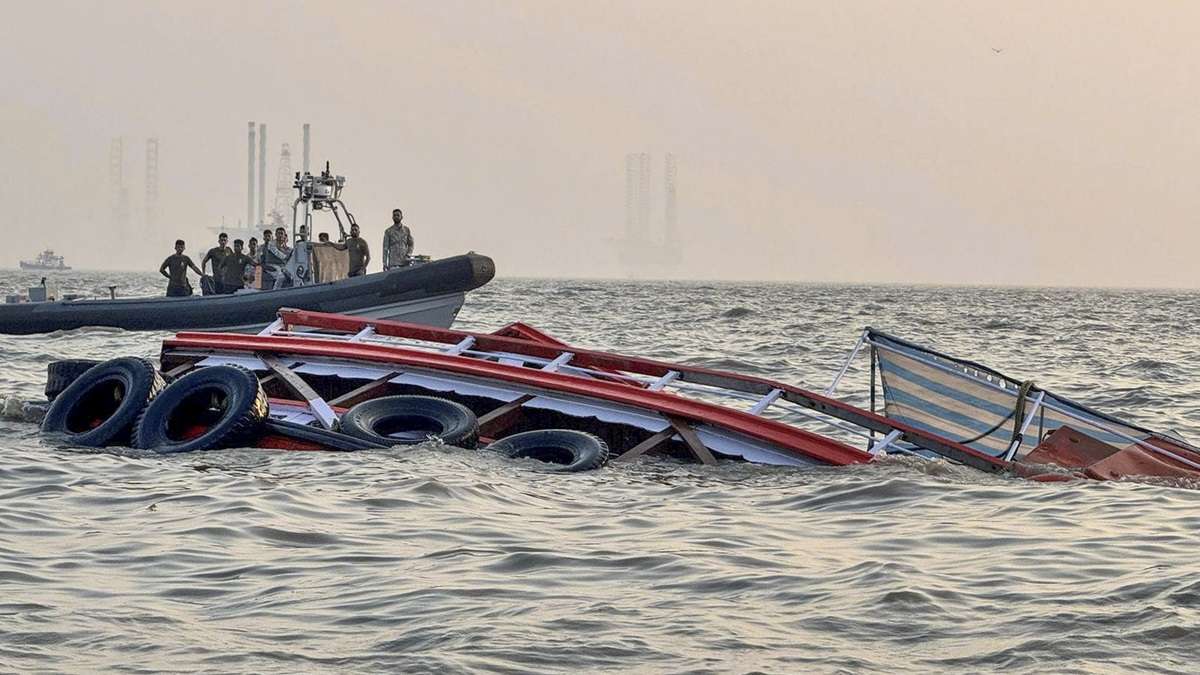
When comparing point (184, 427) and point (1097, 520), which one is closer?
point (1097, 520)

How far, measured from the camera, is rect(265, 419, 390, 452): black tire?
12891 millimetres

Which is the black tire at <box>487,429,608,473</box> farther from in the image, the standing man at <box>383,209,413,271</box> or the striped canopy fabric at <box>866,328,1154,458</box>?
the standing man at <box>383,209,413,271</box>

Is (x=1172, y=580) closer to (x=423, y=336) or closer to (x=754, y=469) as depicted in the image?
(x=754, y=469)

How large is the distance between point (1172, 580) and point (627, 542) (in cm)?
301

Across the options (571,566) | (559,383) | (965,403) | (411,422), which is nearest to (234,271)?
(411,422)

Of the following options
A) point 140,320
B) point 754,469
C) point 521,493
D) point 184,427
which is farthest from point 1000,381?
point 140,320

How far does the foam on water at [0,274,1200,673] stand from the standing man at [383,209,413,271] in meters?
13.0

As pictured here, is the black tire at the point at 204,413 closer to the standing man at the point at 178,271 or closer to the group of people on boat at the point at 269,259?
the group of people on boat at the point at 269,259

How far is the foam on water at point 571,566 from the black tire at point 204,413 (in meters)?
0.28

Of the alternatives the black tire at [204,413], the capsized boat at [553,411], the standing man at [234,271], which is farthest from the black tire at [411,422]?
the standing man at [234,271]

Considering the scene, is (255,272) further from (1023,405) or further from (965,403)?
(1023,405)

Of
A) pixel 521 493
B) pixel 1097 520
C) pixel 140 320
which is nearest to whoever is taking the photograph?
pixel 1097 520

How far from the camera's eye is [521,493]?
10812 millimetres

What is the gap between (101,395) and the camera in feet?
46.8
